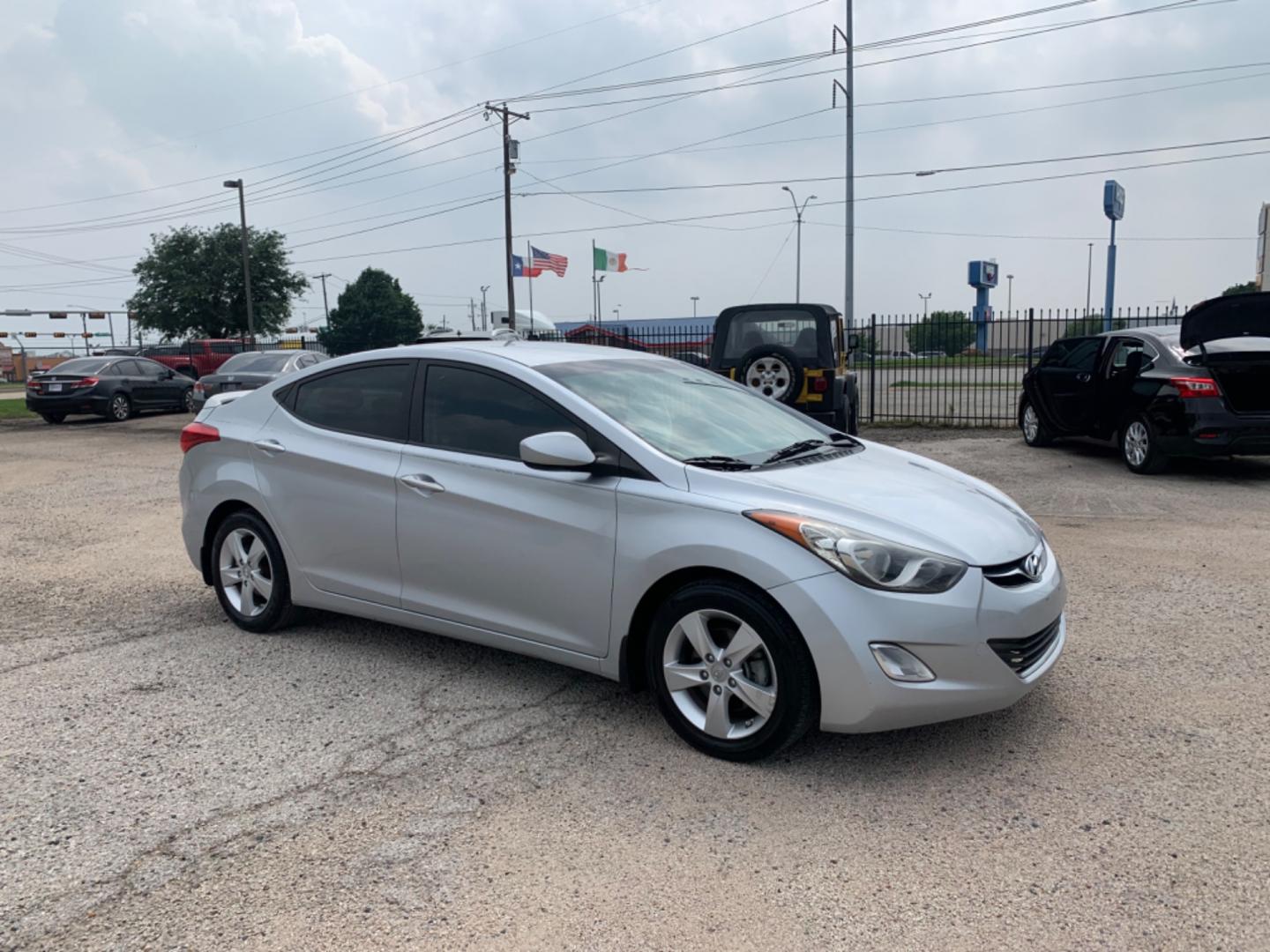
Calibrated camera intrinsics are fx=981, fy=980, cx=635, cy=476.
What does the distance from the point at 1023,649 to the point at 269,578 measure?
3609 mm

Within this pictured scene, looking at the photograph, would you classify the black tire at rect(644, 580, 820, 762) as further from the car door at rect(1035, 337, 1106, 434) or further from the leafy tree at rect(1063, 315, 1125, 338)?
the leafy tree at rect(1063, 315, 1125, 338)

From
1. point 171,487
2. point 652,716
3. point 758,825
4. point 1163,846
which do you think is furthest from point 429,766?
point 171,487

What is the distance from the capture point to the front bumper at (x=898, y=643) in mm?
3223

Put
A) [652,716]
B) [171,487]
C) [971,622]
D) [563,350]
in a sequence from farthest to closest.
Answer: [171,487] → [563,350] → [652,716] → [971,622]

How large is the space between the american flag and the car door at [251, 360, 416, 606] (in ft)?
120

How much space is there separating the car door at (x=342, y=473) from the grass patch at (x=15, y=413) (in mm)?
20603

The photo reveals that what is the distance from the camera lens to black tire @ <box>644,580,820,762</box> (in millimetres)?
3316

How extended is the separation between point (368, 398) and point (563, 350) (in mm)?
972

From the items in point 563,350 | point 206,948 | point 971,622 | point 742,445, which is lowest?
point 206,948

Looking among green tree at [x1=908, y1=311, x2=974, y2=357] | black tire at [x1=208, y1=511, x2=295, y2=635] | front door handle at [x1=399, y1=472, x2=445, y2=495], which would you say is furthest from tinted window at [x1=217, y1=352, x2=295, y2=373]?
front door handle at [x1=399, y1=472, x2=445, y2=495]

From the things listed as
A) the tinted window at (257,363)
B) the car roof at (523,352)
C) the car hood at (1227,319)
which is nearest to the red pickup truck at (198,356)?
the tinted window at (257,363)

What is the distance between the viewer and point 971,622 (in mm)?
3275

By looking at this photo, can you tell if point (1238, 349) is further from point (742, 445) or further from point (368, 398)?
point (368, 398)

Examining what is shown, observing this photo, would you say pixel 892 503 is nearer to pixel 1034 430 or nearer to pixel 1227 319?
pixel 1227 319
